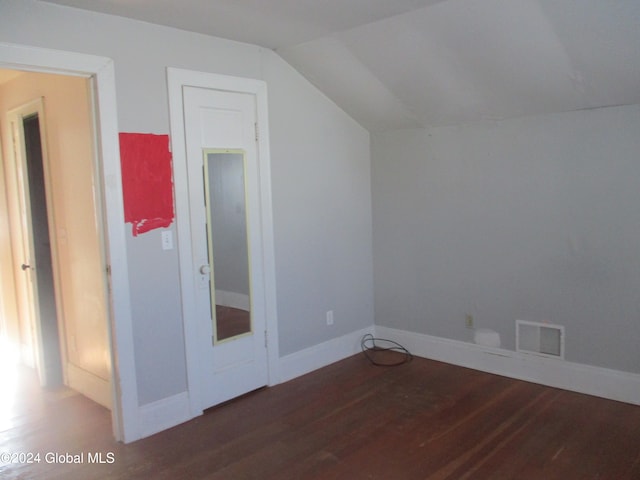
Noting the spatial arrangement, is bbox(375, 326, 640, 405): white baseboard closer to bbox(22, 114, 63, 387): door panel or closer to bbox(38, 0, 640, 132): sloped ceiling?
bbox(38, 0, 640, 132): sloped ceiling

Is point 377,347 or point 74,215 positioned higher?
point 74,215

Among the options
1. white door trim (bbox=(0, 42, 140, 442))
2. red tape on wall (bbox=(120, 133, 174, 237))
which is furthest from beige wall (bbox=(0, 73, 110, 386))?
red tape on wall (bbox=(120, 133, 174, 237))

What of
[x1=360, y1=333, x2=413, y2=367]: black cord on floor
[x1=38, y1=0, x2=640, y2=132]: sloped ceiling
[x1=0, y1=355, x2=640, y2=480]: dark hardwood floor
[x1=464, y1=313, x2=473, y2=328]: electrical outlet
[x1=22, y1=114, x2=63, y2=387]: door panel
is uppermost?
[x1=38, y1=0, x2=640, y2=132]: sloped ceiling

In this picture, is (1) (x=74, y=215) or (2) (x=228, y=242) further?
(1) (x=74, y=215)

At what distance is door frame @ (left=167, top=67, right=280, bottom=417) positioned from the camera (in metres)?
3.20

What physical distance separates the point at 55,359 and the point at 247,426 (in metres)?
1.81

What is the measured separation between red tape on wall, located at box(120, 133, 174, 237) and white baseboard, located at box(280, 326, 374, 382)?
1500mm

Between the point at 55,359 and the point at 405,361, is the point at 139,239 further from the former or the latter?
the point at 405,361

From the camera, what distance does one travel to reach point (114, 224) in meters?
2.92

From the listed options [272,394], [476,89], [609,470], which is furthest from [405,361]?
[476,89]

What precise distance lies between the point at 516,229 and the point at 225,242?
2.11m

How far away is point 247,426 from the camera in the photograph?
10.6 ft

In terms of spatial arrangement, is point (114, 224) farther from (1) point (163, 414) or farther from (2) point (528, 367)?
(2) point (528, 367)

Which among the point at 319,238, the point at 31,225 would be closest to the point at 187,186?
the point at 319,238
